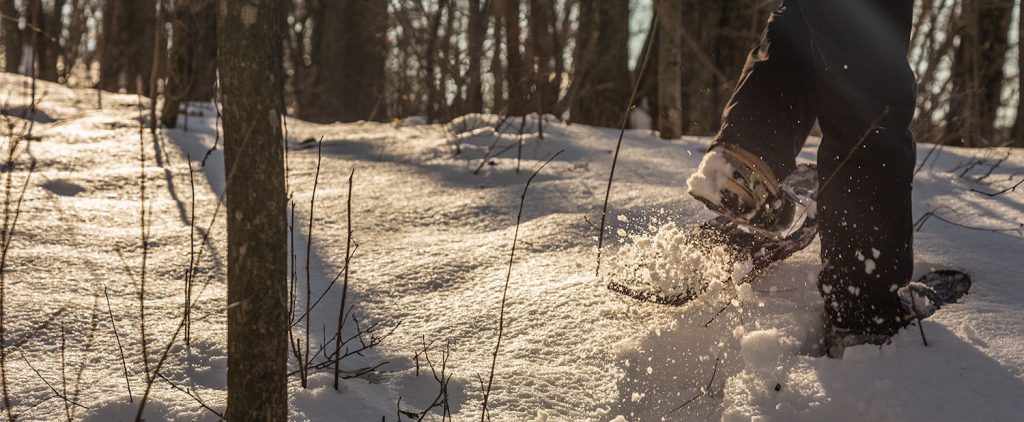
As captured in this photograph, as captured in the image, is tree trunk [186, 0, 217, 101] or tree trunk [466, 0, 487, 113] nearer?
tree trunk [186, 0, 217, 101]

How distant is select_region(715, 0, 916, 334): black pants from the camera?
1.83 m

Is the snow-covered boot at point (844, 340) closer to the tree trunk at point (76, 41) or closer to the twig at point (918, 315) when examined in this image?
the twig at point (918, 315)

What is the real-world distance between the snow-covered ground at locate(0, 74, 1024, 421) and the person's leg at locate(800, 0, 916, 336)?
0.13m

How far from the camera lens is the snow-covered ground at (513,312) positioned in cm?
168

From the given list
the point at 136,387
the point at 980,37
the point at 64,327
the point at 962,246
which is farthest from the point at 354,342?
the point at 980,37

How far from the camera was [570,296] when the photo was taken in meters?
2.25

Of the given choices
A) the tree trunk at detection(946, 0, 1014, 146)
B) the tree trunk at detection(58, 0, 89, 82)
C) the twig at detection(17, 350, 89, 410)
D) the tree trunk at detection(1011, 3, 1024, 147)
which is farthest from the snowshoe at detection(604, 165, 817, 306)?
the tree trunk at detection(946, 0, 1014, 146)

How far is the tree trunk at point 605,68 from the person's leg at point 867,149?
7.44 metres

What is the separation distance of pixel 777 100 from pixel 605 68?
7505 mm

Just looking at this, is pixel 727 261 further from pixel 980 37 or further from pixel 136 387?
pixel 980 37

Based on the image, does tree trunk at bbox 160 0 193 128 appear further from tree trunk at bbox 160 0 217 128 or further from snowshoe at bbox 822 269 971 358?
snowshoe at bbox 822 269 971 358

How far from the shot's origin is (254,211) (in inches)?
50.0

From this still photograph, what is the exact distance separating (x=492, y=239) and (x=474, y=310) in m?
0.57

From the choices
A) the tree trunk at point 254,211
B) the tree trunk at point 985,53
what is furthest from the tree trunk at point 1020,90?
the tree trunk at point 254,211
